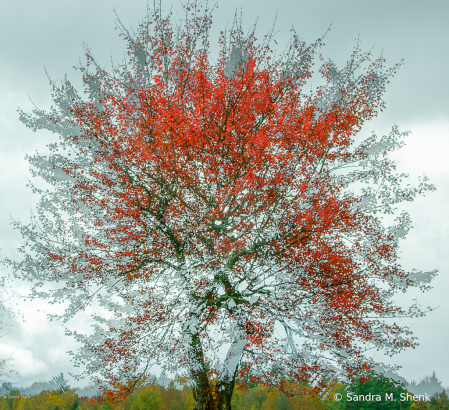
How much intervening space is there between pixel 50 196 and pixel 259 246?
1374cm

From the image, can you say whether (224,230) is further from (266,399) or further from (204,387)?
(266,399)

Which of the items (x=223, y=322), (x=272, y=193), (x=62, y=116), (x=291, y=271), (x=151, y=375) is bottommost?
(x=151, y=375)

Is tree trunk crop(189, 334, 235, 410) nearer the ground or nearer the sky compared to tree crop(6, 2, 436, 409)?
nearer the ground

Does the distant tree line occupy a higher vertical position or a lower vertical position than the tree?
lower

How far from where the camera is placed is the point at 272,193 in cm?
960

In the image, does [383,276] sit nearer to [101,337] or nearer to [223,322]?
[223,322]

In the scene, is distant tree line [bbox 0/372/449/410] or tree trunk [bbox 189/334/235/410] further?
distant tree line [bbox 0/372/449/410]

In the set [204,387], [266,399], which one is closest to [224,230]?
[204,387]

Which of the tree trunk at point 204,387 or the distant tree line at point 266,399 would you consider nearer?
the tree trunk at point 204,387

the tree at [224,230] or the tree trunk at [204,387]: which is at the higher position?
the tree at [224,230]

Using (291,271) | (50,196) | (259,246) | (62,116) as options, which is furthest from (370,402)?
(62,116)

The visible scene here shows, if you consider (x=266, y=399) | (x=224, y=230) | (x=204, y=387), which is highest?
(x=224, y=230)

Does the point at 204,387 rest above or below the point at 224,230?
below

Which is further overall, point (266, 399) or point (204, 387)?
point (266, 399)
